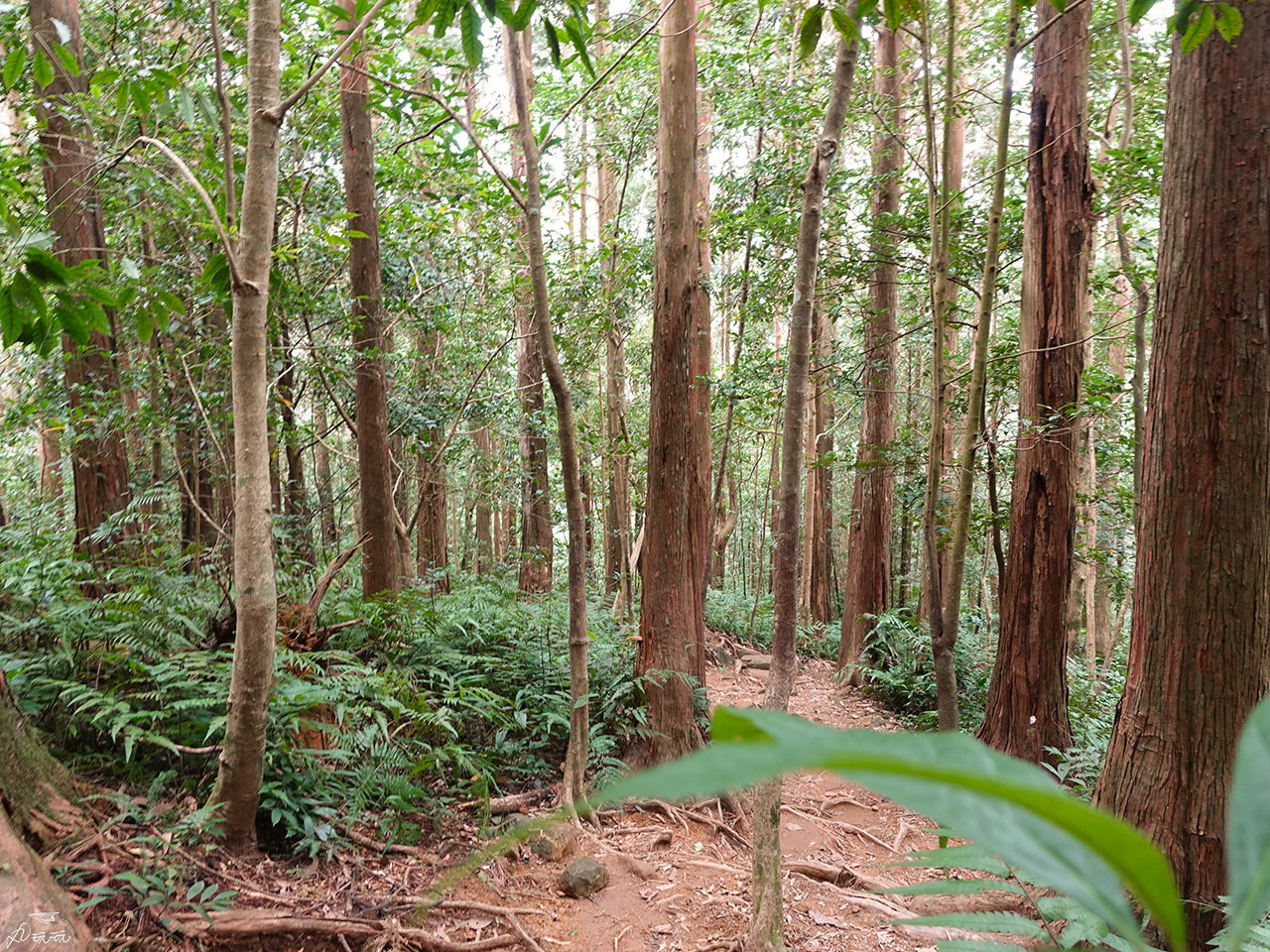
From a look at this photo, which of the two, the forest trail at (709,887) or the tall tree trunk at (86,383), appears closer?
the forest trail at (709,887)

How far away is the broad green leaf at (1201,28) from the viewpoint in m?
1.92

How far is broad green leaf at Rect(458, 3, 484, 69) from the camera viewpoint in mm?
2174

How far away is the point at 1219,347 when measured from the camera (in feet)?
9.04

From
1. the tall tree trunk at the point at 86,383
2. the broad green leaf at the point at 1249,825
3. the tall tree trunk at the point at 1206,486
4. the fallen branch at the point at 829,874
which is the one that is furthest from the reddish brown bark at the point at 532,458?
the broad green leaf at the point at 1249,825

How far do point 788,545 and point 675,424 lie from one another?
2.48m

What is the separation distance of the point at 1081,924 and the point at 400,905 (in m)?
2.88

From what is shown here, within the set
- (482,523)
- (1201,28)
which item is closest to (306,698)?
(1201,28)

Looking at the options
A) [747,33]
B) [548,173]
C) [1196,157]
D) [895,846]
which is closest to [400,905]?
[895,846]

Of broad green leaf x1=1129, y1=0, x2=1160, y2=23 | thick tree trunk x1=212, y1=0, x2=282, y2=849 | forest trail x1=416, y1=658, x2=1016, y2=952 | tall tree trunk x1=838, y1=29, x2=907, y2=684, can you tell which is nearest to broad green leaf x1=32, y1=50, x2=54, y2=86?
thick tree trunk x1=212, y1=0, x2=282, y2=849

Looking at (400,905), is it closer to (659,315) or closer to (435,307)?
(659,315)

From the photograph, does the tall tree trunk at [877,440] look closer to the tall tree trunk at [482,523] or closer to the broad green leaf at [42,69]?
the tall tree trunk at [482,523]

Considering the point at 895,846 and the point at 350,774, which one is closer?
the point at 350,774

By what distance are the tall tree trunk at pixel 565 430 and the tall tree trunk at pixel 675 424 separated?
128cm

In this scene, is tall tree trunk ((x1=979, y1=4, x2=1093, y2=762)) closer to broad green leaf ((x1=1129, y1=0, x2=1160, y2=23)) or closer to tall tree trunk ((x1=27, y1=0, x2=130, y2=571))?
broad green leaf ((x1=1129, y1=0, x2=1160, y2=23))
